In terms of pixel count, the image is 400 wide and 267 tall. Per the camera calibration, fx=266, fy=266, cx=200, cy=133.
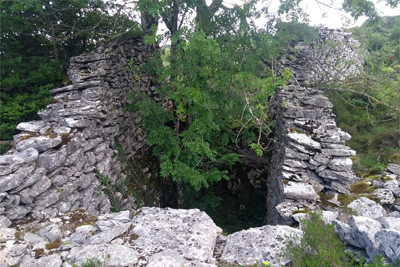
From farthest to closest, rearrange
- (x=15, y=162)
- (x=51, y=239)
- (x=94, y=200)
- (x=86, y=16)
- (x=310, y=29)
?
(x=86, y=16)
(x=310, y=29)
(x=94, y=200)
(x=15, y=162)
(x=51, y=239)

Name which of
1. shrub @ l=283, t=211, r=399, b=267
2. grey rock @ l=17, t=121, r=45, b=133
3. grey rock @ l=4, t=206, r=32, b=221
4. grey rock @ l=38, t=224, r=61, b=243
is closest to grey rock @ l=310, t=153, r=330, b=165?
shrub @ l=283, t=211, r=399, b=267

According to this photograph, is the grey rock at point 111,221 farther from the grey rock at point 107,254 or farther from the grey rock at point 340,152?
the grey rock at point 340,152

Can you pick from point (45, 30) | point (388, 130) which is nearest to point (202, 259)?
point (45, 30)

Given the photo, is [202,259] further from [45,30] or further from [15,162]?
[45,30]

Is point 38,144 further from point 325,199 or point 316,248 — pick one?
point 325,199

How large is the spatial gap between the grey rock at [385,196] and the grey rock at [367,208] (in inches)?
16.6

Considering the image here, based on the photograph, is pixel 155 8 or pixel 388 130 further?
pixel 388 130

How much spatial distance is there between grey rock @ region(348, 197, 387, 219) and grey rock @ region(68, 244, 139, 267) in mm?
3209

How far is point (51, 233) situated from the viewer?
323cm

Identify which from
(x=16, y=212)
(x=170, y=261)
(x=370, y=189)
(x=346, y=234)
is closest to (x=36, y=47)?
(x=16, y=212)

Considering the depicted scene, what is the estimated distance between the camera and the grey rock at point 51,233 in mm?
3207

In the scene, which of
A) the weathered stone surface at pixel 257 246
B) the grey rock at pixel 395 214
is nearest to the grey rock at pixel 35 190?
the weathered stone surface at pixel 257 246

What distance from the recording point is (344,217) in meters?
3.65

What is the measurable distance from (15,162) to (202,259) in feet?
8.89
